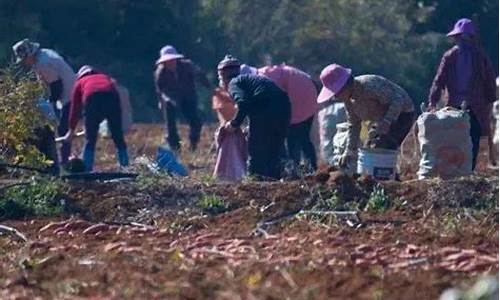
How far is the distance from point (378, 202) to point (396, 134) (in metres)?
2.57

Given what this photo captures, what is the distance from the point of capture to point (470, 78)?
48.4 ft

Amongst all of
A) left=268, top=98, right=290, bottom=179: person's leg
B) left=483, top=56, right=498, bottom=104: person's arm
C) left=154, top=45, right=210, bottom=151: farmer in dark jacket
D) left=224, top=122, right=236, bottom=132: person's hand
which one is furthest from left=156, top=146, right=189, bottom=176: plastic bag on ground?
left=154, top=45, right=210, bottom=151: farmer in dark jacket

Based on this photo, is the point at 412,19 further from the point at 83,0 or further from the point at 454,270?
the point at 454,270

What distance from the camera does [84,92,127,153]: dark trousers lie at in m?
16.9

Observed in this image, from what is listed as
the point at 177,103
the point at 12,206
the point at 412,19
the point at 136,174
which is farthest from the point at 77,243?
the point at 412,19

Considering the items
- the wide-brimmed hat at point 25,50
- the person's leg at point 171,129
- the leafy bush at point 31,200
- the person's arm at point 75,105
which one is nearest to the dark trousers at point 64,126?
the person's arm at point 75,105

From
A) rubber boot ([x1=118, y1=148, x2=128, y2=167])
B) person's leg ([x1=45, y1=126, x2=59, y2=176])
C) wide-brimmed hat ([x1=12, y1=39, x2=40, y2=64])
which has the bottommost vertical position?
rubber boot ([x1=118, y1=148, x2=128, y2=167])

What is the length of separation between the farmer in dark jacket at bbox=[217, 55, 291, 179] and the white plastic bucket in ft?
3.39

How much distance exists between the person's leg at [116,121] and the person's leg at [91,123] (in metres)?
0.12

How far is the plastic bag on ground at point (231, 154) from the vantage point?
47.7 feet

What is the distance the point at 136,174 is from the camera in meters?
13.6

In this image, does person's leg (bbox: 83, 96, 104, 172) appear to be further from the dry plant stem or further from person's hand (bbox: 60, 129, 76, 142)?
the dry plant stem

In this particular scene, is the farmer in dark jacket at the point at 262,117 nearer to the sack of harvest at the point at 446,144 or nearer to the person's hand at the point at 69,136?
the sack of harvest at the point at 446,144

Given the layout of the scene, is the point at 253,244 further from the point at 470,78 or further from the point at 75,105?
the point at 75,105
